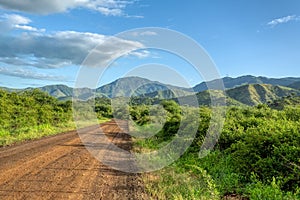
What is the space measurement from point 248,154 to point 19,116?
2755 cm

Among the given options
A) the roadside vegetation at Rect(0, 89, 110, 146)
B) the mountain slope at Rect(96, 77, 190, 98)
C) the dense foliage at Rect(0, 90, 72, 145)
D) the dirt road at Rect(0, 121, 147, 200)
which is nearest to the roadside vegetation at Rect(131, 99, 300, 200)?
the dirt road at Rect(0, 121, 147, 200)

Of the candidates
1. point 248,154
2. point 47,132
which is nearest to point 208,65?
point 248,154

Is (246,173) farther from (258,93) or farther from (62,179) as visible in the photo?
(258,93)

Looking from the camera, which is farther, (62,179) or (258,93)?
(258,93)

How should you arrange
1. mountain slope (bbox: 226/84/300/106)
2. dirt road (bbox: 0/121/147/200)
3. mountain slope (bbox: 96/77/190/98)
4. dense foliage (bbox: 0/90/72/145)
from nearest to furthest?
dirt road (bbox: 0/121/147/200) < mountain slope (bbox: 96/77/190/98) < dense foliage (bbox: 0/90/72/145) < mountain slope (bbox: 226/84/300/106)

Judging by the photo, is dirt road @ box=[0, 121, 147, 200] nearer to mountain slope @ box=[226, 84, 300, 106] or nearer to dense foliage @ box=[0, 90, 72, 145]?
dense foliage @ box=[0, 90, 72, 145]

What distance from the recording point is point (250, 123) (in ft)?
50.4

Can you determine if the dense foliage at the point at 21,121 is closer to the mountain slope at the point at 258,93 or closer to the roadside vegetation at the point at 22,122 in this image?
the roadside vegetation at the point at 22,122

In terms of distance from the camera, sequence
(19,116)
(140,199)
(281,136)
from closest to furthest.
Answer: (140,199), (281,136), (19,116)

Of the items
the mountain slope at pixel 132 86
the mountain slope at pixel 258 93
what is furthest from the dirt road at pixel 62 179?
the mountain slope at pixel 258 93

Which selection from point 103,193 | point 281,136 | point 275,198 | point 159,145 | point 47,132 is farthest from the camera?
point 47,132

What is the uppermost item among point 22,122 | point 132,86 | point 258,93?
point 258,93

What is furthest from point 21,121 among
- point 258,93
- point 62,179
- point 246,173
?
point 258,93

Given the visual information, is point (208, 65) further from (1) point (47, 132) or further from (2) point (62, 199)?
(1) point (47, 132)
